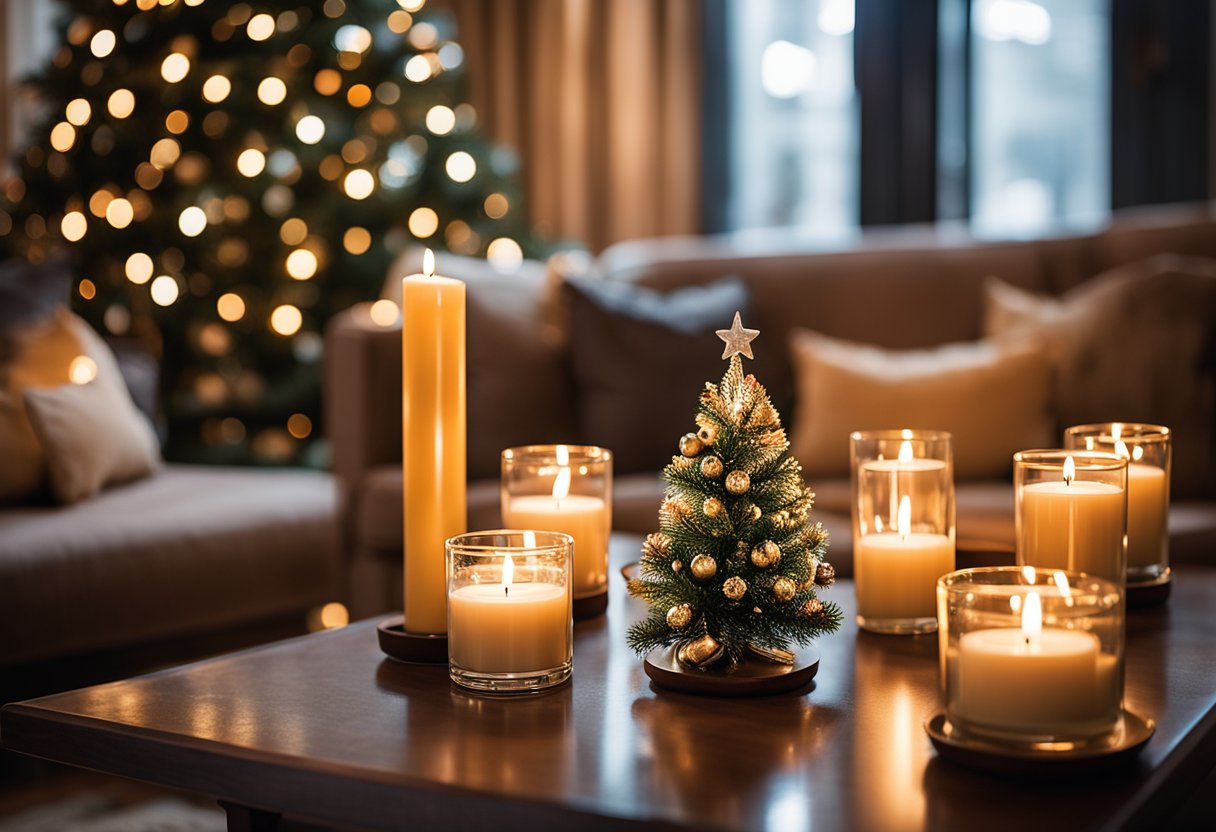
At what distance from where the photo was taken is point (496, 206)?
3.81m

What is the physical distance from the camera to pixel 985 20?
3.82m

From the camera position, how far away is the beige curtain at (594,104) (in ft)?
14.0

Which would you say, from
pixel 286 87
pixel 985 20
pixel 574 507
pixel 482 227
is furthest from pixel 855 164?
pixel 574 507

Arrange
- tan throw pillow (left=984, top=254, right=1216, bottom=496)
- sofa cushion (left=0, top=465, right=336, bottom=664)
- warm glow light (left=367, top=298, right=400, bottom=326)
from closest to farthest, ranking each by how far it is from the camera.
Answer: sofa cushion (left=0, top=465, right=336, bottom=664)
tan throw pillow (left=984, top=254, right=1216, bottom=496)
warm glow light (left=367, top=298, right=400, bottom=326)

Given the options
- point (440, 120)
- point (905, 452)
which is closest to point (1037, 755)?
point (905, 452)

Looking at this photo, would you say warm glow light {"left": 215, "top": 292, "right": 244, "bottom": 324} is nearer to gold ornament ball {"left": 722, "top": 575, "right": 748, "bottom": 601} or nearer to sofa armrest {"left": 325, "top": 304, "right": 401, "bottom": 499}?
sofa armrest {"left": 325, "top": 304, "right": 401, "bottom": 499}

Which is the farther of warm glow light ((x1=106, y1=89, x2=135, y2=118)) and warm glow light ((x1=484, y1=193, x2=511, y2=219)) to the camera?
warm glow light ((x1=484, y1=193, x2=511, y2=219))

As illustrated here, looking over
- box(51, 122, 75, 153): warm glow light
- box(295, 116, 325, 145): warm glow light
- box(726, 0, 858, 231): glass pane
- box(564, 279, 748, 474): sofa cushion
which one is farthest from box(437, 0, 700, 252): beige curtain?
box(564, 279, 748, 474): sofa cushion

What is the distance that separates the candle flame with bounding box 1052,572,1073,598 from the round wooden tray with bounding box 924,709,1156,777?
91 millimetres

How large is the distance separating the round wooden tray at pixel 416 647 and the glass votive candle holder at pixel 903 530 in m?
0.39

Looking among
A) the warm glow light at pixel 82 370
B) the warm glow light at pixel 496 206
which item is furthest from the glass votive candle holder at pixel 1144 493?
the warm glow light at pixel 496 206

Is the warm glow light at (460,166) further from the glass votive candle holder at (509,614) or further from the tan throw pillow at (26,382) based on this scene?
the glass votive candle holder at (509,614)

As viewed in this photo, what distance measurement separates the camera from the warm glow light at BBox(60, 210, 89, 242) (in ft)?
11.5

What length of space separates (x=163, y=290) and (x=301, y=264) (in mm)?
380
